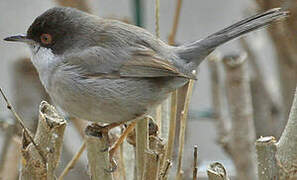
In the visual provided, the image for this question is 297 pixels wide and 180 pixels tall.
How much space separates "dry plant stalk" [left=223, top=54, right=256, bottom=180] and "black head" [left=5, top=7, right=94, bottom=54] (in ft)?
2.93

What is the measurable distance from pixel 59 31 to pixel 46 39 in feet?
0.24

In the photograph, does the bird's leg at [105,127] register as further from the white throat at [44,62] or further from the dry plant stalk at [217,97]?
the dry plant stalk at [217,97]

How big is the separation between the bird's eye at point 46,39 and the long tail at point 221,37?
24.7 inches

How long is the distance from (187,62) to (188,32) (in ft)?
10.8

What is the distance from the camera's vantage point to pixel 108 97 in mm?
2523

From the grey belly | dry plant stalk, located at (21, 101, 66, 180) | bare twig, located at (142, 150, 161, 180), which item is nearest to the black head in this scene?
the grey belly

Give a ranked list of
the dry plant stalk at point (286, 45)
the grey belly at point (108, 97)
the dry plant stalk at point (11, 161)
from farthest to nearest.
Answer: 1. the dry plant stalk at point (286, 45)
2. the dry plant stalk at point (11, 161)
3. the grey belly at point (108, 97)

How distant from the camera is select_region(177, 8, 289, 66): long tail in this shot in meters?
2.63

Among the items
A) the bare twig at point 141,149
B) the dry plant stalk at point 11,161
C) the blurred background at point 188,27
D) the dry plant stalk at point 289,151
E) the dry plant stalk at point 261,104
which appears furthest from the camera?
the blurred background at point 188,27

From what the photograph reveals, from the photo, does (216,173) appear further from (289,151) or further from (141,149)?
(141,149)

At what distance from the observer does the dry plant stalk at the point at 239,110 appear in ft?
10.2

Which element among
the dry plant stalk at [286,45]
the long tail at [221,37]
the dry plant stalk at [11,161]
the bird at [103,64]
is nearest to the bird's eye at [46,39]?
→ the bird at [103,64]

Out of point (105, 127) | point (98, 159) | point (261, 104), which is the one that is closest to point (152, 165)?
point (98, 159)

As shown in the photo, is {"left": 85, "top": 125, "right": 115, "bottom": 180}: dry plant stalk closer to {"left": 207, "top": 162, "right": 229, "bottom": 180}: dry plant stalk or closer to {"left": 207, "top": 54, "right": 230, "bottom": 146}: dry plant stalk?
{"left": 207, "top": 162, "right": 229, "bottom": 180}: dry plant stalk
